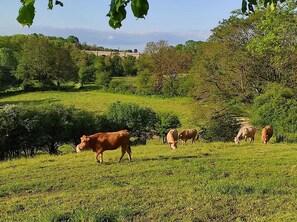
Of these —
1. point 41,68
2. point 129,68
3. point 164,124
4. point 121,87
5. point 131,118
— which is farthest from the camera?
point 129,68

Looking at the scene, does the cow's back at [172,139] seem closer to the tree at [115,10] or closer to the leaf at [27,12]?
the tree at [115,10]

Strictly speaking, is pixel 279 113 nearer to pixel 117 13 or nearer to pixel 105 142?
pixel 105 142

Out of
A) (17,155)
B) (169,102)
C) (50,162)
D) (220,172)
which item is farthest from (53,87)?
(220,172)

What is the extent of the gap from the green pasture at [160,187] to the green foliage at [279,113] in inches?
189

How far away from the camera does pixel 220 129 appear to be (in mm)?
25859

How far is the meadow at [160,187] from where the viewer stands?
6082 millimetres

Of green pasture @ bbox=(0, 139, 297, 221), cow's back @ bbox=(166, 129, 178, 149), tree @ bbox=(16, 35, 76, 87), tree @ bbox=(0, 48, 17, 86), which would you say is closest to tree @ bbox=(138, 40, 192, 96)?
tree @ bbox=(16, 35, 76, 87)

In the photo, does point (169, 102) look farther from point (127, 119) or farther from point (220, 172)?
point (220, 172)

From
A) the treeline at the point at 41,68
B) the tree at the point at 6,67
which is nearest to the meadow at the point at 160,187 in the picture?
the treeline at the point at 41,68

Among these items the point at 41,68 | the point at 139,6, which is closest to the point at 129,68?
the point at 41,68

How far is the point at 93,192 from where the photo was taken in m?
7.99

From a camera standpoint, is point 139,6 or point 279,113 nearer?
point 139,6

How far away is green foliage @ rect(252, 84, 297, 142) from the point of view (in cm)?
1991

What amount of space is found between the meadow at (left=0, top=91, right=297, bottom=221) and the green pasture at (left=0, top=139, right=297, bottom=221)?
15mm
